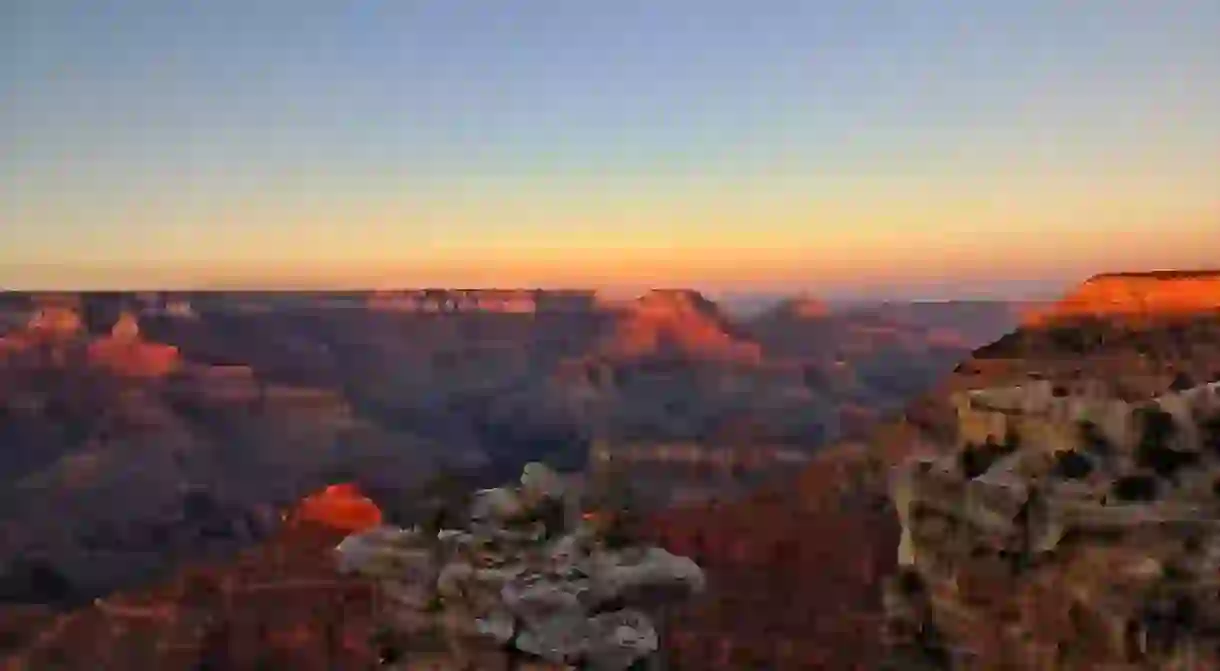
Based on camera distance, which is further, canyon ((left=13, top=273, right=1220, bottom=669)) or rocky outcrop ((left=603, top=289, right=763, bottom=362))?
rocky outcrop ((left=603, top=289, right=763, bottom=362))

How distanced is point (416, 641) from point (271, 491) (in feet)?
222

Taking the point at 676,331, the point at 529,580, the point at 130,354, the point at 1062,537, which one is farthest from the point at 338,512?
the point at 676,331

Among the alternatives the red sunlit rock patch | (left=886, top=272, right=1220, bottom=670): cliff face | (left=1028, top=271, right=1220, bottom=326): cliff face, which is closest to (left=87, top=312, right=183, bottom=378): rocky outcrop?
the red sunlit rock patch

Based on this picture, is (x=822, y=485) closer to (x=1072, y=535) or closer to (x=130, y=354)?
(x=1072, y=535)

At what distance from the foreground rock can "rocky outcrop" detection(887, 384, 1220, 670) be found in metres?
2.81

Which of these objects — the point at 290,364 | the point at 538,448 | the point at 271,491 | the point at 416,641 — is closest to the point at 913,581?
the point at 416,641

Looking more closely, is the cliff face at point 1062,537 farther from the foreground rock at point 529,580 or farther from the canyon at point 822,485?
the foreground rock at point 529,580

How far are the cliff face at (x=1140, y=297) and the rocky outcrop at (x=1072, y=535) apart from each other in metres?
32.3

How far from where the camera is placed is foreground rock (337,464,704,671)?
36.4 feet

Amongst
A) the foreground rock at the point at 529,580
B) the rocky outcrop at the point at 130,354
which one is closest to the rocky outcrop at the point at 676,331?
the rocky outcrop at the point at 130,354

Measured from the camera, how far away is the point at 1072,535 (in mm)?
8477

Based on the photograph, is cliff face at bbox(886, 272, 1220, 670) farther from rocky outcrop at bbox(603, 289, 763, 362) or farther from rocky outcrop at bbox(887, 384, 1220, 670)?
rocky outcrop at bbox(603, 289, 763, 362)

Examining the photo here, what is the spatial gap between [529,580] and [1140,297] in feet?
120

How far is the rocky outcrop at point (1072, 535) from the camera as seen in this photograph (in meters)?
7.95
